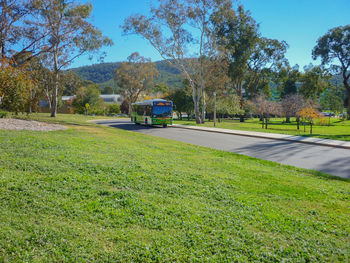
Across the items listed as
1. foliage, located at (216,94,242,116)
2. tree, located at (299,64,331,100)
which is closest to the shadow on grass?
foliage, located at (216,94,242,116)

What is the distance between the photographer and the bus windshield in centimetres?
3016

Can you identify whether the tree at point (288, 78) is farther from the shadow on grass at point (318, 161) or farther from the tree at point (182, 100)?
the shadow on grass at point (318, 161)

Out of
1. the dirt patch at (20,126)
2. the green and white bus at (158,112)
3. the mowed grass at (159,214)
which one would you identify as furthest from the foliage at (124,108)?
the mowed grass at (159,214)

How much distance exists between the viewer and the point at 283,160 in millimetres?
11172

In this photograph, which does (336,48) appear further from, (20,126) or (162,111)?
(20,126)

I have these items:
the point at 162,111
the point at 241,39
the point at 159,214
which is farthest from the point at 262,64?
the point at 159,214

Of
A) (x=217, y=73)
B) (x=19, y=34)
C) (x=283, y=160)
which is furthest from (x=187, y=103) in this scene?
(x=283, y=160)

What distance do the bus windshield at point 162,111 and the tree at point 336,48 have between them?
39.1 metres

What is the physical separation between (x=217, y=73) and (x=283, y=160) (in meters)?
33.4

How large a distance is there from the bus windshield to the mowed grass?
2306 centimetres

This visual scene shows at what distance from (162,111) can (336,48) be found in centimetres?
4069

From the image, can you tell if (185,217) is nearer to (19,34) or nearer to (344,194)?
(344,194)

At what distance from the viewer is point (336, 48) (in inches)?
1999

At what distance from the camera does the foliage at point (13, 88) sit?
17.4 m
